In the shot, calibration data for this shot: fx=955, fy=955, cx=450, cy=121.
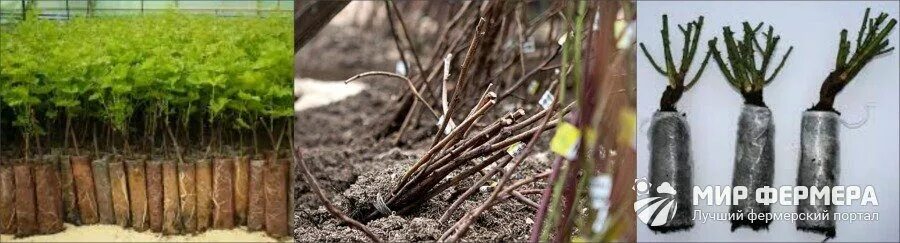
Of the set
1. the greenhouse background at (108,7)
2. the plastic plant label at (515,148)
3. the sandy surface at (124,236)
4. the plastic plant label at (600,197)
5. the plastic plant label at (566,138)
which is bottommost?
the sandy surface at (124,236)

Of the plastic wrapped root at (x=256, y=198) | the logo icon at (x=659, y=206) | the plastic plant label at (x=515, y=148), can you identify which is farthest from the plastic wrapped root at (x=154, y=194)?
the logo icon at (x=659, y=206)

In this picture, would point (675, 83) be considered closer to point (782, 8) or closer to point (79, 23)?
point (782, 8)

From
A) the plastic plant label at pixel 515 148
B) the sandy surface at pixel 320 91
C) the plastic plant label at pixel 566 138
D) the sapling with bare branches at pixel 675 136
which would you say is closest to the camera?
the plastic plant label at pixel 566 138

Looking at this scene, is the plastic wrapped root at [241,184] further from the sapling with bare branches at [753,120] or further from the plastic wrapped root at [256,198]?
the sapling with bare branches at [753,120]

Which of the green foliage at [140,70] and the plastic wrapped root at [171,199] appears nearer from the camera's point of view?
the green foliage at [140,70]

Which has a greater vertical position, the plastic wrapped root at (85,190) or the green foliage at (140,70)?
the green foliage at (140,70)

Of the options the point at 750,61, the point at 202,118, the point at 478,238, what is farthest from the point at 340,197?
the point at 750,61

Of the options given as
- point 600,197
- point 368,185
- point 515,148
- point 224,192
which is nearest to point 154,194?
point 224,192
